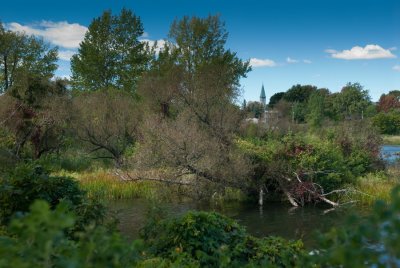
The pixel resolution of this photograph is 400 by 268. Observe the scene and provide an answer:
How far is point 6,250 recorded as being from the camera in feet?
6.52

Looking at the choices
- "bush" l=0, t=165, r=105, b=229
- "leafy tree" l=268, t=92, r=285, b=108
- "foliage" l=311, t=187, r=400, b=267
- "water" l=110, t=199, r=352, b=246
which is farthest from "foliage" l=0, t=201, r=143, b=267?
"leafy tree" l=268, t=92, r=285, b=108

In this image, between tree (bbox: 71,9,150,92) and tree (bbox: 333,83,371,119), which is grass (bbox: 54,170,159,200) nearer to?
tree (bbox: 71,9,150,92)

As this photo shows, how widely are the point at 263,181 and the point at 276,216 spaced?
2.20 metres

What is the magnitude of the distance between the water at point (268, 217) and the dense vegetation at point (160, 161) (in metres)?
0.71

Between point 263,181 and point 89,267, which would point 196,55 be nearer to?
point 263,181

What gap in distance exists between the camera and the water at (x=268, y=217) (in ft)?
40.4

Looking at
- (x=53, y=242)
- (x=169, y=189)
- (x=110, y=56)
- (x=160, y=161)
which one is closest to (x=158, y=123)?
(x=160, y=161)

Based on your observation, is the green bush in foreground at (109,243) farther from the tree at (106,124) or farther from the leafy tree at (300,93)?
the leafy tree at (300,93)

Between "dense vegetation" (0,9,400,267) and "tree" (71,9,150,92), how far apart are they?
0.09 meters

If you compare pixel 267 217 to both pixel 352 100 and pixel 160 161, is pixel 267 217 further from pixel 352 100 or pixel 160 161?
pixel 352 100

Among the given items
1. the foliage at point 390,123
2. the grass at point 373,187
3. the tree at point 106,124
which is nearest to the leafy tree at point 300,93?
the foliage at point 390,123

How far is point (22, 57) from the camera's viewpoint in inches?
1439

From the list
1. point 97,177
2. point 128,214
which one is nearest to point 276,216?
point 128,214

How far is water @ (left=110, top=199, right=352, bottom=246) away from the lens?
40.4 feet
